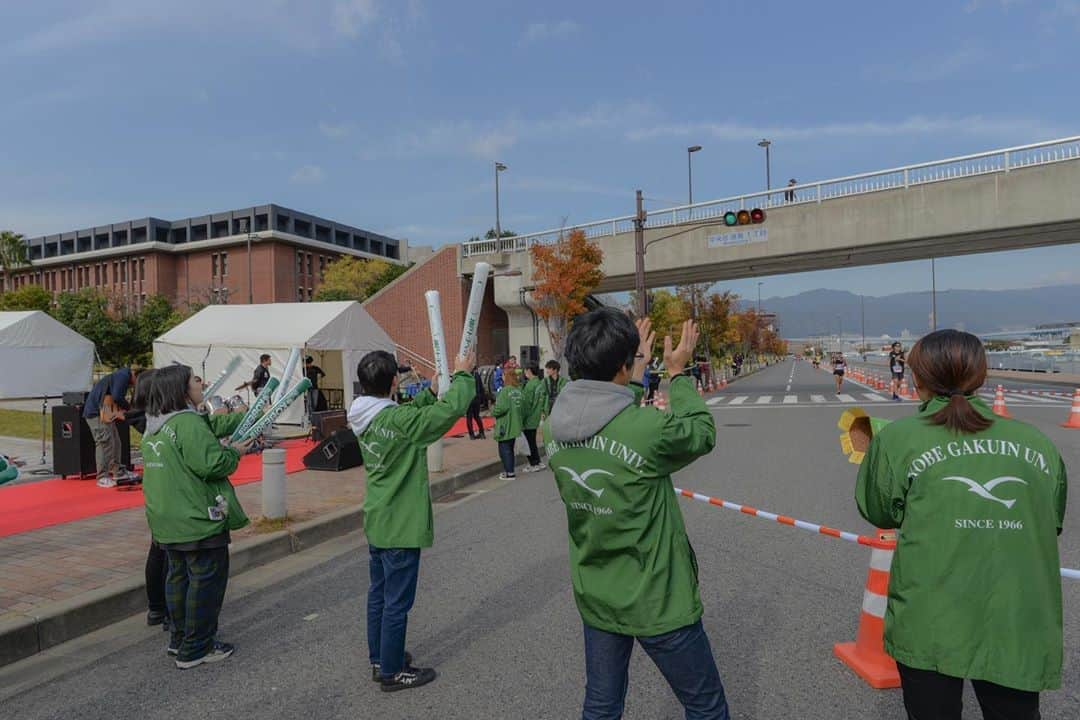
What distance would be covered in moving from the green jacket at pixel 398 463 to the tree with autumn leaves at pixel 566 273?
1046 inches

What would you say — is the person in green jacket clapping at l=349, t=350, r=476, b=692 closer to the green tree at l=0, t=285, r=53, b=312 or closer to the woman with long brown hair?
the woman with long brown hair

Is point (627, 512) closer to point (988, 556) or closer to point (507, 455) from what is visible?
point (988, 556)

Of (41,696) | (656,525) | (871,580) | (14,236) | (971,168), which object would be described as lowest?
(41,696)

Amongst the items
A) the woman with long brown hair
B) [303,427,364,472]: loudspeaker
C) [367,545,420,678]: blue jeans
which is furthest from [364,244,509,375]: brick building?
the woman with long brown hair

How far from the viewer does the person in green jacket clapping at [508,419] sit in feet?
32.9

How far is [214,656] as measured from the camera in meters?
4.08

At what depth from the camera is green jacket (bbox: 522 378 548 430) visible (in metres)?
10.5

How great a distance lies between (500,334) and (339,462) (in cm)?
2851

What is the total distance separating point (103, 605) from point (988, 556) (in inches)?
204

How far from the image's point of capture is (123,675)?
398cm

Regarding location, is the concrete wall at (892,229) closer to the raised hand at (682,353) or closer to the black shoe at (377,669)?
the black shoe at (377,669)

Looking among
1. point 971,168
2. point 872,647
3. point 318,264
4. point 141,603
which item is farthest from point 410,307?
point 318,264

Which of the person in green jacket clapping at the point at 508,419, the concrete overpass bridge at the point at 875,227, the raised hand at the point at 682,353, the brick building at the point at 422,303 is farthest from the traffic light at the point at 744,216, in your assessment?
the brick building at the point at 422,303

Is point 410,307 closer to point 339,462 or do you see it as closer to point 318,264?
point 339,462
